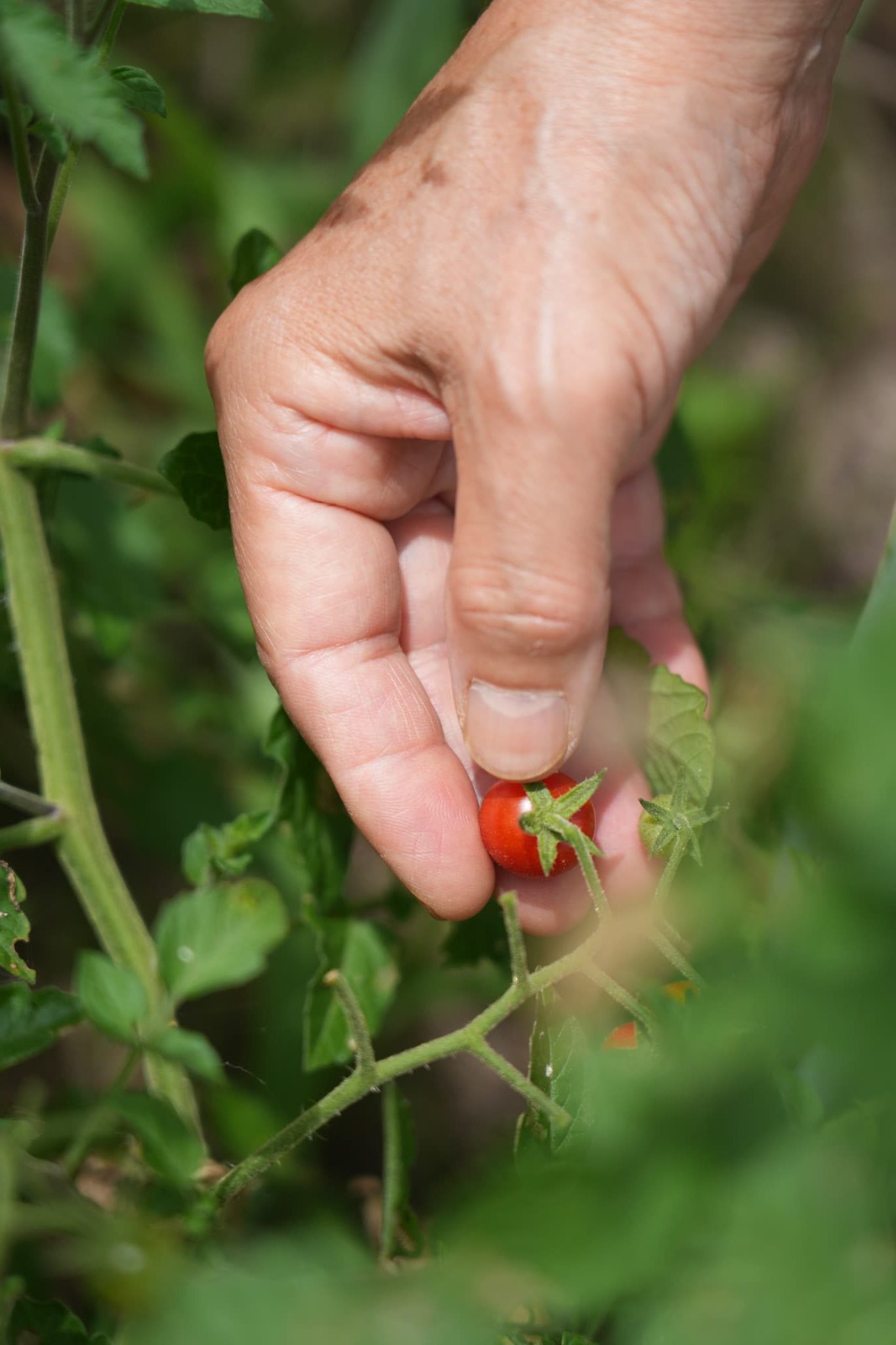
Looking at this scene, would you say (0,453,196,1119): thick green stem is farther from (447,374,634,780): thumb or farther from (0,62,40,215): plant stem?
(447,374,634,780): thumb

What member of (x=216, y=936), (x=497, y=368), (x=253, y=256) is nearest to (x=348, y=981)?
(x=216, y=936)

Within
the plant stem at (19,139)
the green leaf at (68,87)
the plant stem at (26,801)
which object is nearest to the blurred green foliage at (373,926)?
the plant stem at (26,801)

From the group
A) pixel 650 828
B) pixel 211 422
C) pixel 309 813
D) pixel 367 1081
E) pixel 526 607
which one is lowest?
pixel 211 422

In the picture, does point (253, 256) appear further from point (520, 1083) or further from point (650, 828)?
point (520, 1083)

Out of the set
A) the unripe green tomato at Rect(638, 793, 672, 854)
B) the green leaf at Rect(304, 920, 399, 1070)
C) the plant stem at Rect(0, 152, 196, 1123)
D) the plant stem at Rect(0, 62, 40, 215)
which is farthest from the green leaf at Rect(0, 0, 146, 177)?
the green leaf at Rect(304, 920, 399, 1070)

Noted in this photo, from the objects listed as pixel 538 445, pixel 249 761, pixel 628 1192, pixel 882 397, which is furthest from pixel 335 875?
pixel 882 397
